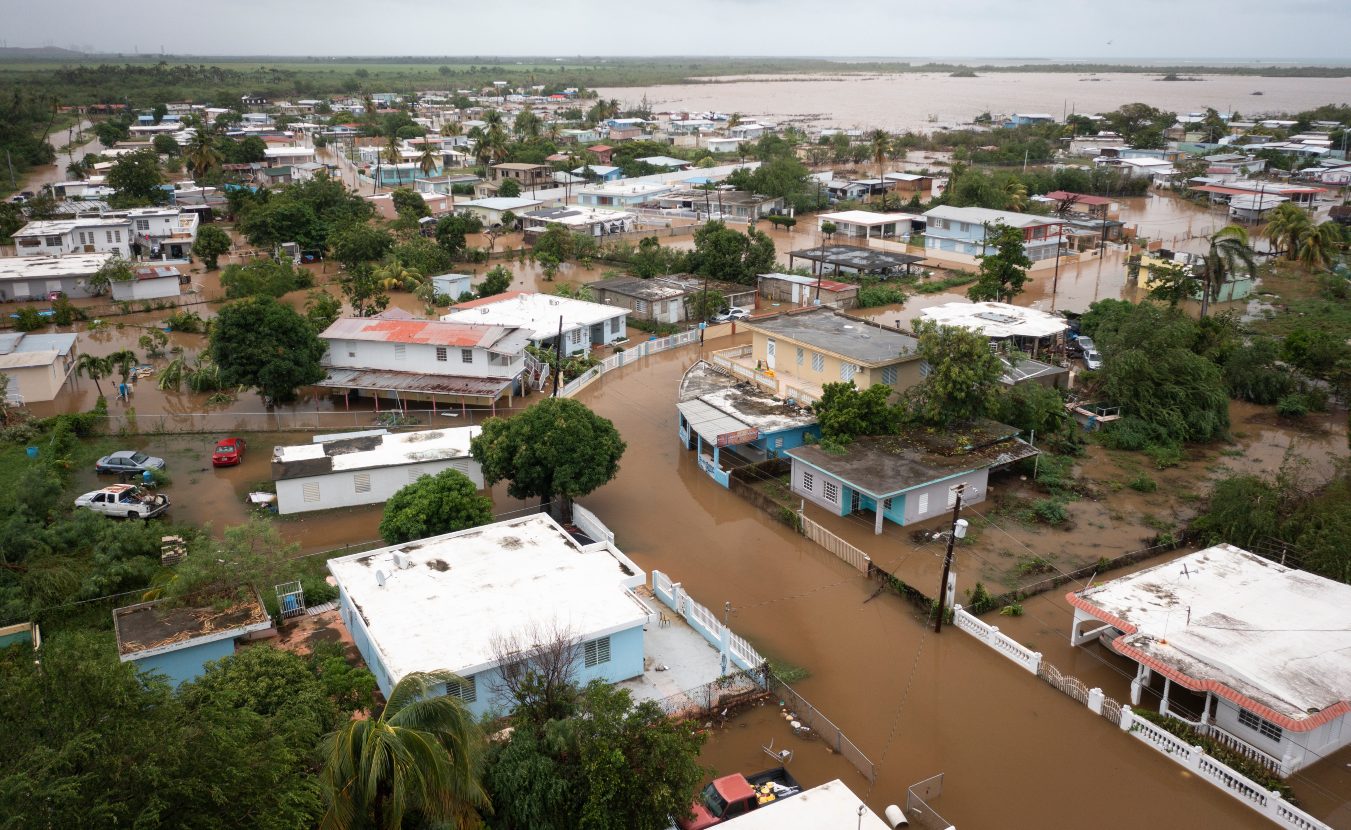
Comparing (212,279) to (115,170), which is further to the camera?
(115,170)

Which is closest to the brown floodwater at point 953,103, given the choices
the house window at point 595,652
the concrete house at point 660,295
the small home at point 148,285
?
the concrete house at point 660,295

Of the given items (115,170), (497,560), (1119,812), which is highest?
(115,170)

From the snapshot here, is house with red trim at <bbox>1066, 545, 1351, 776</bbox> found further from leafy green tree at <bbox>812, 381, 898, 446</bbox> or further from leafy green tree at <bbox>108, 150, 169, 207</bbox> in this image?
leafy green tree at <bbox>108, 150, 169, 207</bbox>

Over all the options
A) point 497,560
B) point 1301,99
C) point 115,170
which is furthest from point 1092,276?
point 1301,99

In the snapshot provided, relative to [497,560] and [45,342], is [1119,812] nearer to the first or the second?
[497,560]

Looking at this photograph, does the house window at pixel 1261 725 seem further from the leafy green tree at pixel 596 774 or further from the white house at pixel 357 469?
the white house at pixel 357 469

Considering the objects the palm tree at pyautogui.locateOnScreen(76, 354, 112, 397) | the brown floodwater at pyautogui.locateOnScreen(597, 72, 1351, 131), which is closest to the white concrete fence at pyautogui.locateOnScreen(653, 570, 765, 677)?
the palm tree at pyautogui.locateOnScreen(76, 354, 112, 397)

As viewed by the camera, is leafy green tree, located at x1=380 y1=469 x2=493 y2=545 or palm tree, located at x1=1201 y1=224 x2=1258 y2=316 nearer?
leafy green tree, located at x1=380 y1=469 x2=493 y2=545
